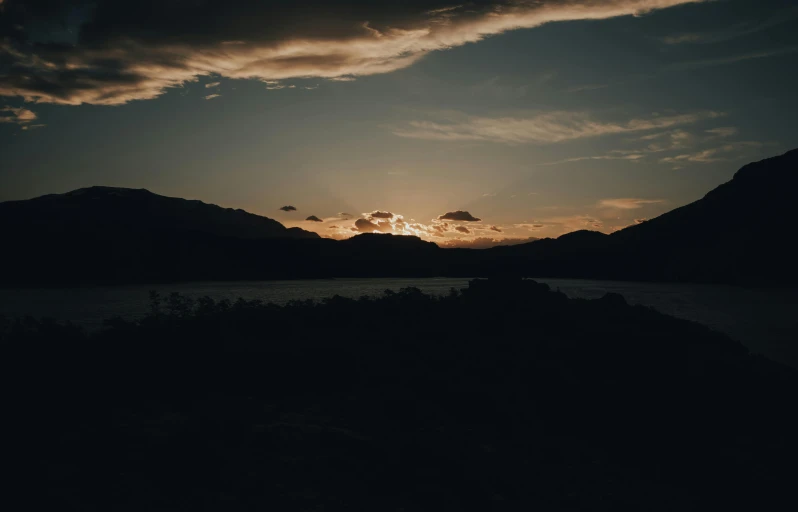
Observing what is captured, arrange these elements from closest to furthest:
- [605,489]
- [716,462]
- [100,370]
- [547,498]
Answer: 1. [547,498]
2. [605,489]
3. [716,462]
4. [100,370]

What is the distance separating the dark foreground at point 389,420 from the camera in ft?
38.8

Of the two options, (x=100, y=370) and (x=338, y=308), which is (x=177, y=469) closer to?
(x=100, y=370)

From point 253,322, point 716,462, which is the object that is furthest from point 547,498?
point 253,322

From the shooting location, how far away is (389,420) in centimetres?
1708

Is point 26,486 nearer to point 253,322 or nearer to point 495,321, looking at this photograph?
point 253,322

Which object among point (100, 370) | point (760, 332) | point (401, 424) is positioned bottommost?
point (760, 332)

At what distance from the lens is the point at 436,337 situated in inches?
1223

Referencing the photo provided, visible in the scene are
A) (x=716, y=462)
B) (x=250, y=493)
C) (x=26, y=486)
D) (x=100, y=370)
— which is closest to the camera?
(x=26, y=486)

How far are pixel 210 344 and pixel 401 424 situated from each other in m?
10.6

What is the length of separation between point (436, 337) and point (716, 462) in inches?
664

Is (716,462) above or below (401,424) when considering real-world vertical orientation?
below

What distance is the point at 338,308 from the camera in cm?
3772

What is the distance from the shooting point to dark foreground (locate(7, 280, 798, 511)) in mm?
11836

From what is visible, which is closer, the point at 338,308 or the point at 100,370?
the point at 100,370
